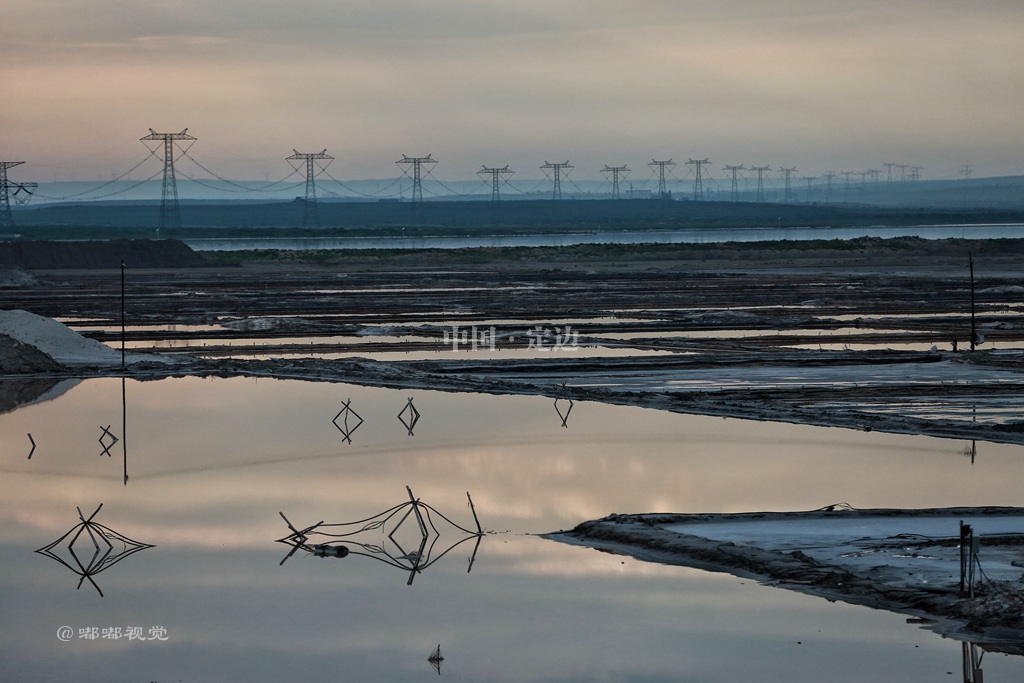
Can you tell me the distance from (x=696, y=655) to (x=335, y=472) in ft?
29.4

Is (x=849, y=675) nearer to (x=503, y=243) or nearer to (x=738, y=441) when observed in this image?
(x=738, y=441)

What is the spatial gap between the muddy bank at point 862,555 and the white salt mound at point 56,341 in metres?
19.5

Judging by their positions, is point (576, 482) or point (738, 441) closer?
point (576, 482)

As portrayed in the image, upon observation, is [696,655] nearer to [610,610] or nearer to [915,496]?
[610,610]

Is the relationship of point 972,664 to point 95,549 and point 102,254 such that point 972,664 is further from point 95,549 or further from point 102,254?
point 102,254

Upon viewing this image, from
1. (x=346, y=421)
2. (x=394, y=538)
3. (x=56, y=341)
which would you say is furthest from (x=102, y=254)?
(x=394, y=538)

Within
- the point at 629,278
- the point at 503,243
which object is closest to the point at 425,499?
the point at 629,278

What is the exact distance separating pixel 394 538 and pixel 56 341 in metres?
19.8

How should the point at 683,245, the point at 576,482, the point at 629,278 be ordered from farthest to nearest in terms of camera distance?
the point at 683,245
the point at 629,278
the point at 576,482

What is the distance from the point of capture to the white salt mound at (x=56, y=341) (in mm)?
31484

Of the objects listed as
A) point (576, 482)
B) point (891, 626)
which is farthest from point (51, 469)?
point (891, 626)

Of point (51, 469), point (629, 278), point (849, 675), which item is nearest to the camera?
point (849, 675)

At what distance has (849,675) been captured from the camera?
1065 cm

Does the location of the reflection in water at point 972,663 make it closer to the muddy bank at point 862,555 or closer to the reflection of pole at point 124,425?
the muddy bank at point 862,555
